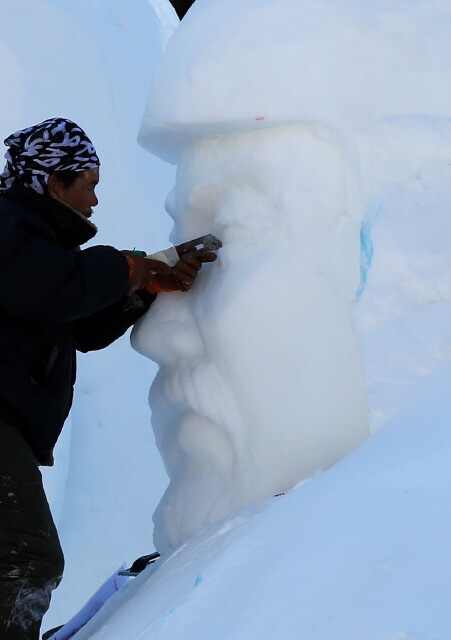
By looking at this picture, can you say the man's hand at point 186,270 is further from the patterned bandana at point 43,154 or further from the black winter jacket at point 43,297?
the patterned bandana at point 43,154

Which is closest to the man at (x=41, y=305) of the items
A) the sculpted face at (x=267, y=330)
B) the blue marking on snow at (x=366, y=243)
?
the sculpted face at (x=267, y=330)

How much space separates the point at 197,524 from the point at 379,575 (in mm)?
951

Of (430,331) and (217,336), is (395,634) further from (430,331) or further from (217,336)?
(217,336)

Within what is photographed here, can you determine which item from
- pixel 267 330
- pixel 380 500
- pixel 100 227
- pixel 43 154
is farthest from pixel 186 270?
pixel 100 227

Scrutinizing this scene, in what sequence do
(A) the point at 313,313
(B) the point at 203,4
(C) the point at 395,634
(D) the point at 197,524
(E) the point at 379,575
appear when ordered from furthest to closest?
(B) the point at 203,4 < (D) the point at 197,524 < (A) the point at 313,313 < (E) the point at 379,575 < (C) the point at 395,634

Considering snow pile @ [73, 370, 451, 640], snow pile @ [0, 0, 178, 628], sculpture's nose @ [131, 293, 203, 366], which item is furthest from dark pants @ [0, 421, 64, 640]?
snow pile @ [0, 0, 178, 628]

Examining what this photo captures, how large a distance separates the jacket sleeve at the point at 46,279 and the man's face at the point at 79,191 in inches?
6.6

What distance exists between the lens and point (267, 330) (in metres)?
1.96

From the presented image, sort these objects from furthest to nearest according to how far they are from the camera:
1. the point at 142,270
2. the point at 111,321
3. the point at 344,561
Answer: the point at 111,321 → the point at 142,270 → the point at 344,561

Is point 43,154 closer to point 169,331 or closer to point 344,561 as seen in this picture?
point 169,331

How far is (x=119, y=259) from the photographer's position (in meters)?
2.09

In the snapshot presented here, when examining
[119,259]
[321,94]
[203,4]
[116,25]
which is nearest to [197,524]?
[119,259]

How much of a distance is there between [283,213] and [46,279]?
0.50 m

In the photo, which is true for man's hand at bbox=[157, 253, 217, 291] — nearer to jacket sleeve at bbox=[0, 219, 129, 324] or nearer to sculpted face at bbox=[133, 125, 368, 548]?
sculpted face at bbox=[133, 125, 368, 548]
